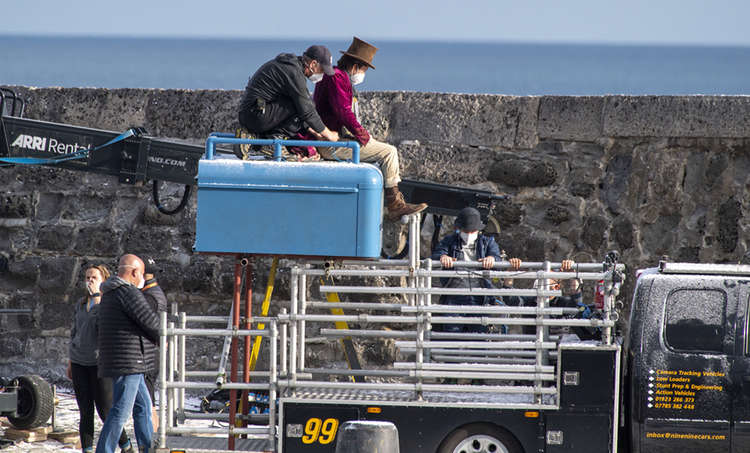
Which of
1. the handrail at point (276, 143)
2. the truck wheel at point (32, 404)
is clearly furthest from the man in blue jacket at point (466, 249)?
the truck wheel at point (32, 404)

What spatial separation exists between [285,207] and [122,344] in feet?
5.11

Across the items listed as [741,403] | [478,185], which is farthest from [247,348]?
[478,185]

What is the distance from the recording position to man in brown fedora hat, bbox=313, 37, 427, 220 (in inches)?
345

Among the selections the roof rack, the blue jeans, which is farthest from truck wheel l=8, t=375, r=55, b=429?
the roof rack

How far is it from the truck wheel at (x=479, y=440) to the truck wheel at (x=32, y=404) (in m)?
3.46

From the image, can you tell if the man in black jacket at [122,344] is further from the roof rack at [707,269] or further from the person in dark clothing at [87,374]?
the roof rack at [707,269]

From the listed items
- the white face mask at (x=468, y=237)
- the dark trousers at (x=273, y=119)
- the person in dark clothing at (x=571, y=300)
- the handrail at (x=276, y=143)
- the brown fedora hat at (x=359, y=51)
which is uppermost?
the brown fedora hat at (x=359, y=51)

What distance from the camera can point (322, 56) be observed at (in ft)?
27.5

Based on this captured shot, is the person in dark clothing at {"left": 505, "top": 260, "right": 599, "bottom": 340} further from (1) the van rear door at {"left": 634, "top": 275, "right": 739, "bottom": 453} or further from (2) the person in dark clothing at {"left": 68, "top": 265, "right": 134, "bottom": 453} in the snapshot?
(2) the person in dark clothing at {"left": 68, "top": 265, "right": 134, "bottom": 453}

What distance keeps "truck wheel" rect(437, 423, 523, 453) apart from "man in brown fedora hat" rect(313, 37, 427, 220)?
1865 millimetres

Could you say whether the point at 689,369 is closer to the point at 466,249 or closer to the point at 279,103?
the point at 466,249

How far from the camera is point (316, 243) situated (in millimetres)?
7578

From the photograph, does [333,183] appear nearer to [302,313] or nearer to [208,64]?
[302,313]

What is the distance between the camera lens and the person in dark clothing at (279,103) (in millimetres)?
8094
